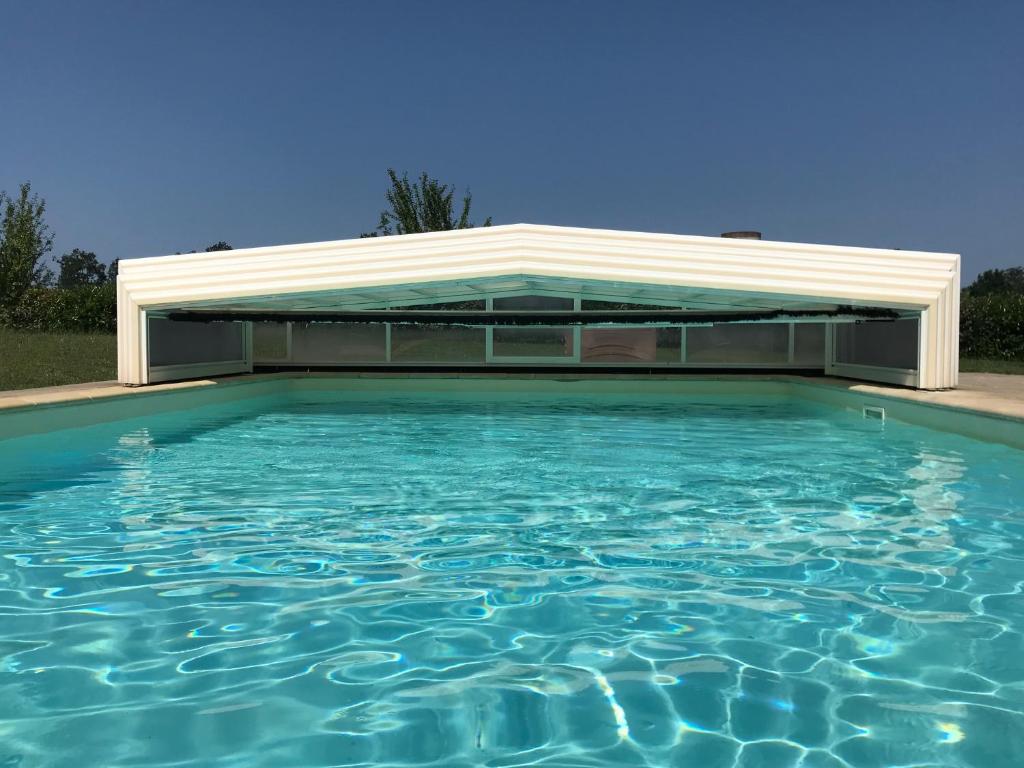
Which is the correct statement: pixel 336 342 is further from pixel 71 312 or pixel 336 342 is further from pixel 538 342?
pixel 71 312

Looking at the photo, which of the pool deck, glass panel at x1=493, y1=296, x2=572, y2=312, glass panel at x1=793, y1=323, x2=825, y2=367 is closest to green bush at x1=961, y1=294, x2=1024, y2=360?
the pool deck

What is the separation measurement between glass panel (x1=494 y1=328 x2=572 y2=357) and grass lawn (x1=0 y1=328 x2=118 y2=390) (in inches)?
326

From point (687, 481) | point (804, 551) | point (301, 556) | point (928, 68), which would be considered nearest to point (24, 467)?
point (301, 556)

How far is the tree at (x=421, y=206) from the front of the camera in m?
31.5

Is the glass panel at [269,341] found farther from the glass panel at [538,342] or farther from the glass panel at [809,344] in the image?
the glass panel at [809,344]

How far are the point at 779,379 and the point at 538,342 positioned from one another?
547cm

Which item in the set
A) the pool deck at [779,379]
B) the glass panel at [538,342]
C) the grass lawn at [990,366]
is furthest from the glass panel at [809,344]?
the glass panel at [538,342]

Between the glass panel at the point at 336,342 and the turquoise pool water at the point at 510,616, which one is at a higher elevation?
the glass panel at the point at 336,342

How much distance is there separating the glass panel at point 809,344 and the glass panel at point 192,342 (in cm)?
1236

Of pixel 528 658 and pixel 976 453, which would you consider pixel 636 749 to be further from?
pixel 976 453

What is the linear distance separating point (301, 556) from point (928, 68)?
138 ft

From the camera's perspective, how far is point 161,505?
17.7 ft

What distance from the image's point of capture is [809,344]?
16.6 meters

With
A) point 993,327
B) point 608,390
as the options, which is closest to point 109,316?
point 608,390
